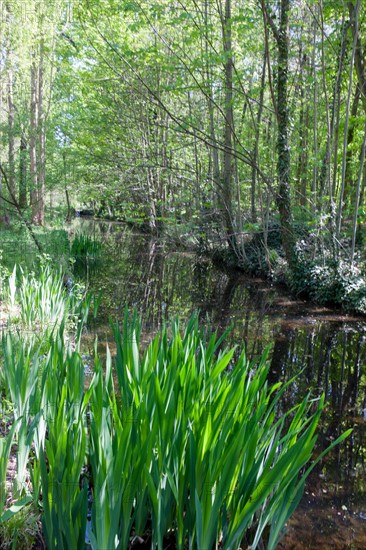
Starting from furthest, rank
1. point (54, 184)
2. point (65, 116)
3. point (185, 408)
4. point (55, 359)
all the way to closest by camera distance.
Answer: point (65, 116) → point (54, 184) → point (55, 359) → point (185, 408)

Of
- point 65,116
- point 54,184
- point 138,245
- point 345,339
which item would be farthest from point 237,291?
point 65,116

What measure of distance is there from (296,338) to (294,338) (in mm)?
32

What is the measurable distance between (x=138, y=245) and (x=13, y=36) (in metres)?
11.5

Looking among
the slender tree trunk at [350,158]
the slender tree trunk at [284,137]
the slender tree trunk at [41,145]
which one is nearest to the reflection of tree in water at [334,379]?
the slender tree trunk at [284,137]

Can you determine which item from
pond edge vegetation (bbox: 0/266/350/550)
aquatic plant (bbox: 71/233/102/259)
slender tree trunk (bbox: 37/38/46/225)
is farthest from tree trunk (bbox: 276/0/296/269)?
slender tree trunk (bbox: 37/38/46/225)

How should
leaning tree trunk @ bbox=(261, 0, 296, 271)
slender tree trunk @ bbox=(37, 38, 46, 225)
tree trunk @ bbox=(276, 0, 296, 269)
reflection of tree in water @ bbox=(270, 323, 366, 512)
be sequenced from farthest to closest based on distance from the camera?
slender tree trunk @ bbox=(37, 38, 46, 225), tree trunk @ bbox=(276, 0, 296, 269), leaning tree trunk @ bbox=(261, 0, 296, 271), reflection of tree in water @ bbox=(270, 323, 366, 512)

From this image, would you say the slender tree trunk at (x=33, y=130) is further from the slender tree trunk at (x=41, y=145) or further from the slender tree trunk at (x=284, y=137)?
the slender tree trunk at (x=284, y=137)

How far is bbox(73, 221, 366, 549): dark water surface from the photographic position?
2.60 m

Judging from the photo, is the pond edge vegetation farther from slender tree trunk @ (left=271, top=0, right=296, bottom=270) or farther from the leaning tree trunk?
the leaning tree trunk

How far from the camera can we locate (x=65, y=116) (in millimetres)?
21547

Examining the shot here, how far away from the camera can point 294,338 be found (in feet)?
21.8

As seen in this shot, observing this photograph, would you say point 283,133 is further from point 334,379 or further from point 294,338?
point 334,379

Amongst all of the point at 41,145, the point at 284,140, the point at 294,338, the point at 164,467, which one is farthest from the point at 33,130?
the point at 164,467

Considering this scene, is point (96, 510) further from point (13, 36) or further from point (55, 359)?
point (13, 36)
